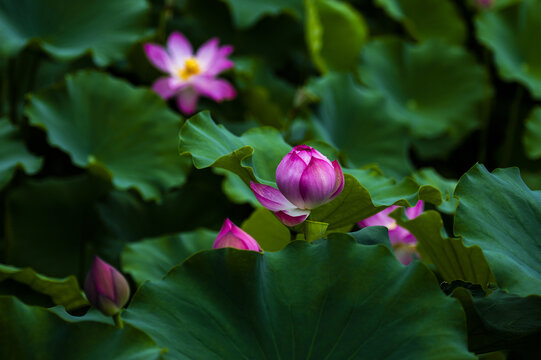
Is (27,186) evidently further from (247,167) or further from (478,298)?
(478,298)

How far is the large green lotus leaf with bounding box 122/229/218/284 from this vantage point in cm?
103

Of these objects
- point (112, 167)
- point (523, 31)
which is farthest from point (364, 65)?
point (112, 167)

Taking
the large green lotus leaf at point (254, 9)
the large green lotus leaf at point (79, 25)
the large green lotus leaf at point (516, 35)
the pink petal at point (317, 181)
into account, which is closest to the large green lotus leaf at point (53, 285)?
the pink petal at point (317, 181)

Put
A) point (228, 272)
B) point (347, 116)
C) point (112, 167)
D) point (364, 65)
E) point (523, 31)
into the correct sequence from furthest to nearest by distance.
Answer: point (523, 31) < point (364, 65) < point (347, 116) < point (112, 167) < point (228, 272)


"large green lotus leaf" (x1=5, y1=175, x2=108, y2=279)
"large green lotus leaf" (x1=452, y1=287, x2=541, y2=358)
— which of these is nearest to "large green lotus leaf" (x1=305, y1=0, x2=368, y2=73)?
"large green lotus leaf" (x1=5, y1=175, x2=108, y2=279)

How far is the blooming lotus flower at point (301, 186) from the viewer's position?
658 millimetres

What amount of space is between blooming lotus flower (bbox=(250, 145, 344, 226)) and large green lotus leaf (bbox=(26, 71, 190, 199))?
23.5 inches

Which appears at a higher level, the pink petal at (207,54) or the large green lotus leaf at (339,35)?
the pink petal at (207,54)

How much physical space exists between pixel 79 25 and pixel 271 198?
3.21ft

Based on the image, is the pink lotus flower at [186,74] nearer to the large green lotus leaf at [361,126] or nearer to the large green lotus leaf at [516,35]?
the large green lotus leaf at [361,126]

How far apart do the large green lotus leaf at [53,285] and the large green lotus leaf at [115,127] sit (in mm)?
373

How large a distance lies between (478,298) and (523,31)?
1535mm

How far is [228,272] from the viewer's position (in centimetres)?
63

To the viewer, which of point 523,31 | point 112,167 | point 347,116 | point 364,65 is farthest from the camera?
point 523,31
